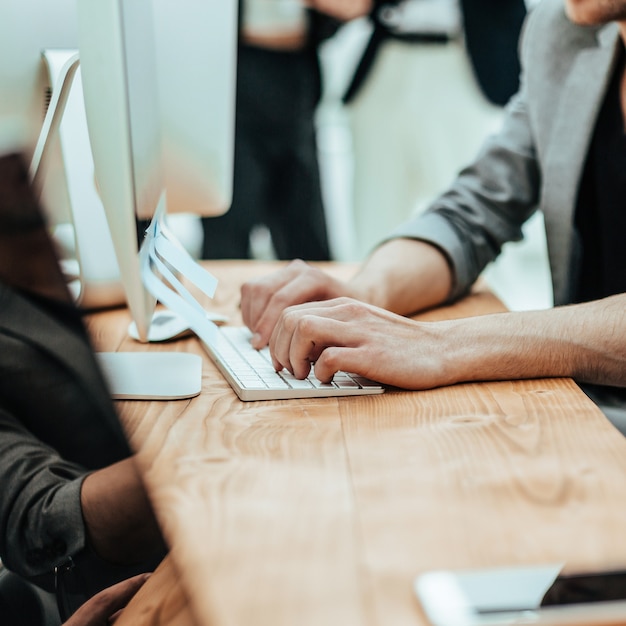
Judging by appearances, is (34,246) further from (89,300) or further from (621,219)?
(621,219)

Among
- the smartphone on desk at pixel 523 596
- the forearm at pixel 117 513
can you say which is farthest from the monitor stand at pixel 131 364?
the smartphone on desk at pixel 523 596

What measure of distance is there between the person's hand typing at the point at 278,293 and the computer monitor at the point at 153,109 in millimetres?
142

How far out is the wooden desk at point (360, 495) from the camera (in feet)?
1.46

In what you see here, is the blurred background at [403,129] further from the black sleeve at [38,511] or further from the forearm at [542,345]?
the black sleeve at [38,511]

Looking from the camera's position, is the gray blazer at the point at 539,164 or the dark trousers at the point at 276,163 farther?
the dark trousers at the point at 276,163

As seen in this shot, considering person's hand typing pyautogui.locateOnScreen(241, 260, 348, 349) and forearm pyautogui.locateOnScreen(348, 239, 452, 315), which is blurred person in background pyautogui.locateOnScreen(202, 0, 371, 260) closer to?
forearm pyautogui.locateOnScreen(348, 239, 452, 315)

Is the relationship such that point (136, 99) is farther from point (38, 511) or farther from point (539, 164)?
point (539, 164)

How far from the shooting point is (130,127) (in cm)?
64

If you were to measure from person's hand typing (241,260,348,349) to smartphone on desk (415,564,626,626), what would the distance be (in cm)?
48

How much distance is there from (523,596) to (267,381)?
383 millimetres

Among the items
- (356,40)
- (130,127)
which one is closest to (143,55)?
(130,127)

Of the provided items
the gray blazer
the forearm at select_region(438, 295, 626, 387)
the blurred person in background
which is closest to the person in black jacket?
the forearm at select_region(438, 295, 626, 387)

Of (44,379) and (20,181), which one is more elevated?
(20,181)

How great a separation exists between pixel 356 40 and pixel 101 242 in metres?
2.25
